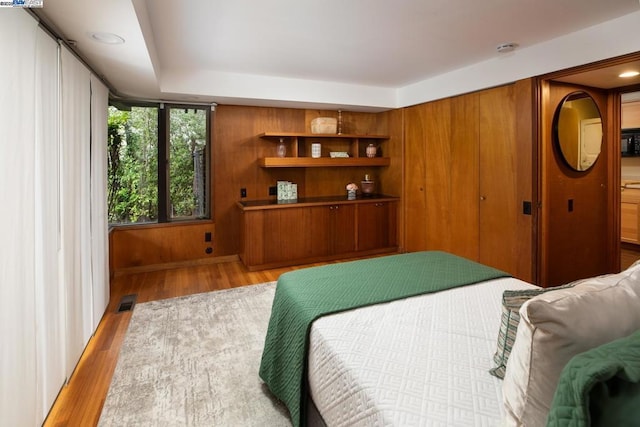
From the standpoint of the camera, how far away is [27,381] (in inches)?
62.1

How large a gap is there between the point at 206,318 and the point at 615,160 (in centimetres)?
437

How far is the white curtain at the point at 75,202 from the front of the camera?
2.14 meters

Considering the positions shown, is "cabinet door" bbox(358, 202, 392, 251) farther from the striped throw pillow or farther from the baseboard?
the striped throw pillow

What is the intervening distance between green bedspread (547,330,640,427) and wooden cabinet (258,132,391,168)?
4129 mm

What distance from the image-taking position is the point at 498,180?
369 cm

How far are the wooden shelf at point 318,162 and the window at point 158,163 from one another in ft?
2.87

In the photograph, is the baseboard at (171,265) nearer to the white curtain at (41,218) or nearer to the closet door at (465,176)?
the white curtain at (41,218)

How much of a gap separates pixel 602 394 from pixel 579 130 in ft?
12.2

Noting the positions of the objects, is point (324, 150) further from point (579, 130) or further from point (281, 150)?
point (579, 130)

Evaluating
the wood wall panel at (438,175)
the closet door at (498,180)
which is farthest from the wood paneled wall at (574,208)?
the wood wall panel at (438,175)

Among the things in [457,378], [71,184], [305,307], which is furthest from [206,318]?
[457,378]

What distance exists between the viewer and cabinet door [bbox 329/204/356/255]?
4.80 metres

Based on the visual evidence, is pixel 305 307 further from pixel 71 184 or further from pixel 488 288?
pixel 71 184

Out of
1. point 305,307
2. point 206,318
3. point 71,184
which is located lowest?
point 206,318
